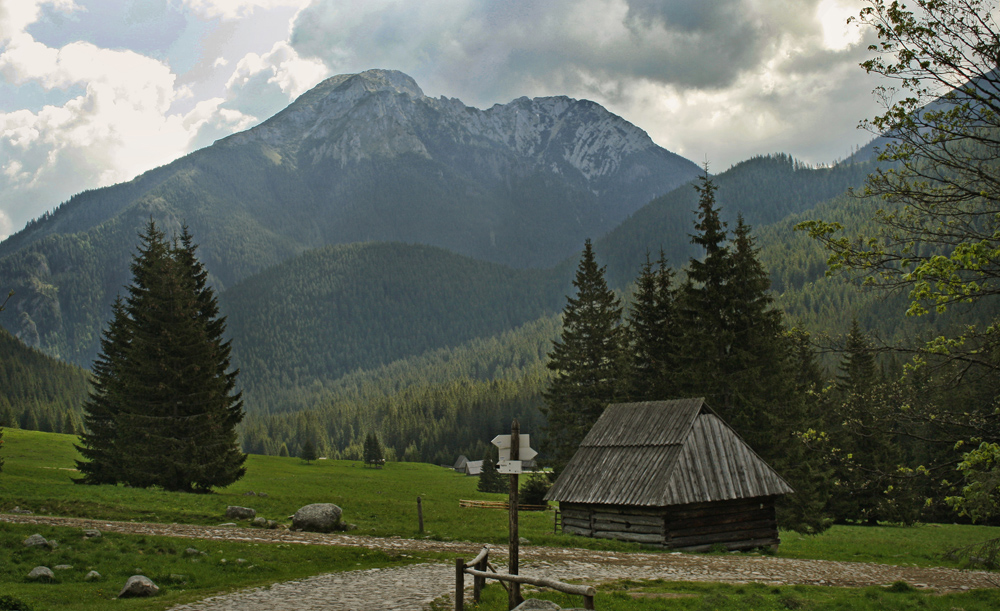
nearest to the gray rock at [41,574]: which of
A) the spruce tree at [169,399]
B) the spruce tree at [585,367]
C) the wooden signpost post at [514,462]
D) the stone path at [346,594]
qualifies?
the stone path at [346,594]

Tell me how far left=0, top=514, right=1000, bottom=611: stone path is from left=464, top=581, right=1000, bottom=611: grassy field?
1.35 meters

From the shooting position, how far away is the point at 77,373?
191 m

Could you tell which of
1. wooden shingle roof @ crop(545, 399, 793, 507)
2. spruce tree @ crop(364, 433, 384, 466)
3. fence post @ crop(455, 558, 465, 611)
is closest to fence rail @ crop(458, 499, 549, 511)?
wooden shingle roof @ crop(545, 399, 793, 507)

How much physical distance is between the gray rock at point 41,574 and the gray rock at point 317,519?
1109cm

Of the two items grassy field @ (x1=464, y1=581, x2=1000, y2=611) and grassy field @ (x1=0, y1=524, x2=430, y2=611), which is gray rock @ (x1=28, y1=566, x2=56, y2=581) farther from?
grassy field @ (x1=464, y1=581, x2=1000, y2=611)

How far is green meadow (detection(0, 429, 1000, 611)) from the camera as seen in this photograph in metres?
14.8

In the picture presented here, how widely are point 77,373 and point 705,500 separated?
211 metres

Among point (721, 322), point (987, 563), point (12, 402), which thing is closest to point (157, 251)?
point (721, 322)

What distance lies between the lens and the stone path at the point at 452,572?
13.8 meters

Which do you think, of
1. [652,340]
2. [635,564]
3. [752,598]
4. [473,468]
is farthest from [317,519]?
[473,468]

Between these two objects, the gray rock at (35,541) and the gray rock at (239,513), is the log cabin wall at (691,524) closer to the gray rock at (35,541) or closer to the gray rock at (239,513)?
the gray rock at (239,513)

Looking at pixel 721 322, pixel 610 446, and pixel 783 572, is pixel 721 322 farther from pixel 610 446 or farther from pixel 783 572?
pixel 783 572

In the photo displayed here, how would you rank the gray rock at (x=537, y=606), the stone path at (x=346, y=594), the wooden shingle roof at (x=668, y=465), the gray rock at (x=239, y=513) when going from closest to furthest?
the gray rock at (x=537, y=606), the stone path at (x=346, y=594), the wooden shingle roof at (x=668, y=465), the gray rock at (x=239, y=513)

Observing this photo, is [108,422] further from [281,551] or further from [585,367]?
[585,367]
